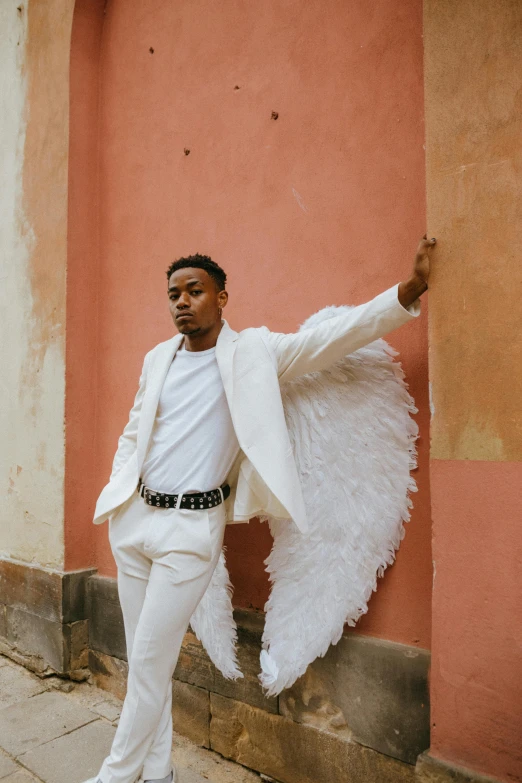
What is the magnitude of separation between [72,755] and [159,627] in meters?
1.28

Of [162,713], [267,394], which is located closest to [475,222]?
[267,394]

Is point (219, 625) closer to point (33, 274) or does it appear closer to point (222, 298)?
point (222, 298)

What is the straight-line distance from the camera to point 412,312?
6.91 ft

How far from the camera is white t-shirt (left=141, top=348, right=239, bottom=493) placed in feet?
7.72

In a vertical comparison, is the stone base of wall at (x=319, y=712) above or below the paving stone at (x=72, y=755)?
above

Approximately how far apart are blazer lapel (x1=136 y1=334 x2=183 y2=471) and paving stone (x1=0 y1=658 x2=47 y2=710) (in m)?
2.16

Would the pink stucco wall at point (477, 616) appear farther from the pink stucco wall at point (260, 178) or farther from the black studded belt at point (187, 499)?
the black studded belt at point (187, 499)

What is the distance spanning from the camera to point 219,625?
2734 millimetres

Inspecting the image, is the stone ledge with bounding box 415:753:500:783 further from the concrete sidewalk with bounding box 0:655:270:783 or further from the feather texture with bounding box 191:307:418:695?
the concrete sidewalk with bounding box 0:655:270:783

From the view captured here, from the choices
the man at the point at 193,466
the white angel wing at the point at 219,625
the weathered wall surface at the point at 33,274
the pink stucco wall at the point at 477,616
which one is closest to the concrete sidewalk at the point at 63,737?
the white angel wing at the point at 219,625

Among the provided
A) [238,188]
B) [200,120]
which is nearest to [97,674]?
[238,188]

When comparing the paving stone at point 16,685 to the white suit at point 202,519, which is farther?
the paving stone at point 16,685

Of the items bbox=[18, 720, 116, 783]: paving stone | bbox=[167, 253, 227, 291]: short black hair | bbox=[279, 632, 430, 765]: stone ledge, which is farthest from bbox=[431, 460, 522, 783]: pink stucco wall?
bbox=[18, 720, 116, 783]: paving stone

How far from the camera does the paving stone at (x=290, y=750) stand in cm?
233
